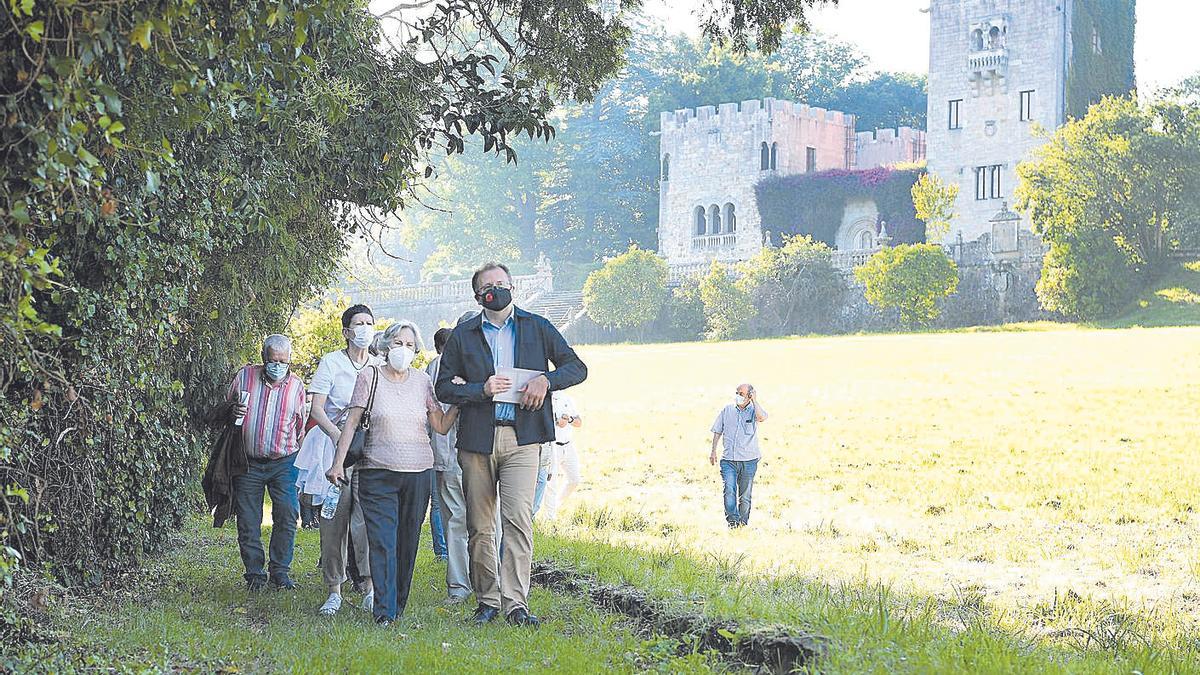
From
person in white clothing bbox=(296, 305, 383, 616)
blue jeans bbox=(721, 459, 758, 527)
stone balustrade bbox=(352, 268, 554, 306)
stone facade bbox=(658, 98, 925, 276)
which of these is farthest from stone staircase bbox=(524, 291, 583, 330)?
person in white clothing bbox=(296, 305, 383, 616)

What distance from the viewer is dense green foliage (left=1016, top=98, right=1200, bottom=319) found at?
128ft

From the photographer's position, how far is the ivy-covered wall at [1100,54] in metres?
48.2

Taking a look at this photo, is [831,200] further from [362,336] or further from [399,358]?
[399,358]

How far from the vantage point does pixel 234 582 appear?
28.5 ft

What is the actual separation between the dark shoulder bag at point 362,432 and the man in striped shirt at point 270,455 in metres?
1.51

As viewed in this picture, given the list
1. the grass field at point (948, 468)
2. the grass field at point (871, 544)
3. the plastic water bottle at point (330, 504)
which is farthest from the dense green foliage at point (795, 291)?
the plastic water bottle at point (330, 504)

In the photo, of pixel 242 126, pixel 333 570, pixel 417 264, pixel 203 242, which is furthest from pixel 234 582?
pixel 417 264

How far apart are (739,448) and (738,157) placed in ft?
157

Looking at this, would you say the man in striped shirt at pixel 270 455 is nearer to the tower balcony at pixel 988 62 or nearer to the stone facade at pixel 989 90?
the stone facade at pixel 989 90

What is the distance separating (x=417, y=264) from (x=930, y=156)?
160 ft

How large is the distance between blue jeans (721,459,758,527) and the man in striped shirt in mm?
5557

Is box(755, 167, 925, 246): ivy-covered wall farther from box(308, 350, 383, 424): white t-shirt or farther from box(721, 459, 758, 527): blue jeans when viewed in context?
box(308, 350, 383, 424): white t-shirt

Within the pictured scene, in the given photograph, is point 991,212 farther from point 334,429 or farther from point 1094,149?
point 334,429

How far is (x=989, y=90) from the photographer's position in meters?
49.2
